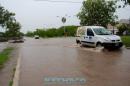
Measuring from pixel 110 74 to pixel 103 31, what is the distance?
50.0 ft

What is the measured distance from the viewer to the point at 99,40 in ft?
86.0

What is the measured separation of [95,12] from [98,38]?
38.5 meters

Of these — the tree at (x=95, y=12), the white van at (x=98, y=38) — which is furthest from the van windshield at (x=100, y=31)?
the tree at (x=95, y=12)

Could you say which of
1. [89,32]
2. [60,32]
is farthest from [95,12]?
[60,32]

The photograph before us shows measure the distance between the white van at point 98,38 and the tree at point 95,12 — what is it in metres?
33.5

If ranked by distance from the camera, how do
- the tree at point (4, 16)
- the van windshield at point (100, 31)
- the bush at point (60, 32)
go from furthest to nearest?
the bush at point (60, 32), the tree at point (4, 16), the van windshield at point (100, 31)

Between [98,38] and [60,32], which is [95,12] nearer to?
[98,38]

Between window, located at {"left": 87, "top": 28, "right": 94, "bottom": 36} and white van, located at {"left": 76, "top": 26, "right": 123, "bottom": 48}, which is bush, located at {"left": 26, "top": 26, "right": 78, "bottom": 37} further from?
window, located at {"left": 87, "top": 28, "right": 94, "bottom": 36}

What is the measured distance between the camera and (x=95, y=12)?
64438 mm

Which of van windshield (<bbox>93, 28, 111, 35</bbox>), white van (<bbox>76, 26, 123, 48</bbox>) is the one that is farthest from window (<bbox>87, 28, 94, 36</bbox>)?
van windshield (<bbox>93, 28, 111, 35</bbox>)

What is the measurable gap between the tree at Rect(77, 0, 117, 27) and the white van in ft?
110

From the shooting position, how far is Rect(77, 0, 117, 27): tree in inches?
2525

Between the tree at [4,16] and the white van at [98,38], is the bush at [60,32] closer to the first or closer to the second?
the tree at [4,16]

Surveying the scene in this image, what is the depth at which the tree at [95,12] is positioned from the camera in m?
64.1
